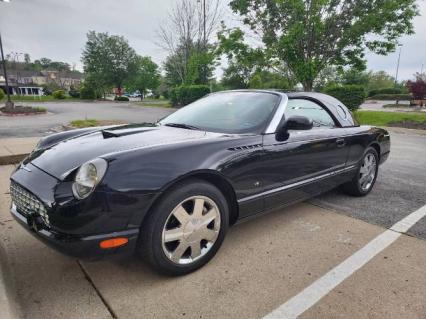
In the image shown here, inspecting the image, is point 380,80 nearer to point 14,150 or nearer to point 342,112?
point 342,112

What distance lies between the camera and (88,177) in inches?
73.4

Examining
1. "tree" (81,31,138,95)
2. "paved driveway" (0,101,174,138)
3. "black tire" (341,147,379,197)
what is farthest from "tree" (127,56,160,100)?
"black tire" (341,147,379,197)

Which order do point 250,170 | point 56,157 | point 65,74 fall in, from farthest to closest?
1. point 65,74
2. point 250,170
3. point 56,157

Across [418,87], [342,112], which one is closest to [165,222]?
[342,112]

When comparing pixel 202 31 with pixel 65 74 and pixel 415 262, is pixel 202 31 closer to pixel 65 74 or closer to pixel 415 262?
pixel 415 262

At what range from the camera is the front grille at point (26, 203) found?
1.92 meters

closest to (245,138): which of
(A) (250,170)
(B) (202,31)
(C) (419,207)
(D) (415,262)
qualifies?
(A) (250,170)

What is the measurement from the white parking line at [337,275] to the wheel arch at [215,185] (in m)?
0.77

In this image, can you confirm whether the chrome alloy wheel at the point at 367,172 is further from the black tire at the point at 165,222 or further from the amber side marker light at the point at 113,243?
the amber side marker light at the point at 113,243

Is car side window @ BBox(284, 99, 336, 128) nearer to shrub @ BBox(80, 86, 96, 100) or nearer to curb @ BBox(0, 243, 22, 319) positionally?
curb @ BBox(0, 243, 22, 319)

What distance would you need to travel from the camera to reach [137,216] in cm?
192

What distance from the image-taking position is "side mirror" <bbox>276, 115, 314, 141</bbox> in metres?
2.68

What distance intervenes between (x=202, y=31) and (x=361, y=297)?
23.5m

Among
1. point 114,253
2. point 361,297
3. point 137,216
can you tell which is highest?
point 137,216
